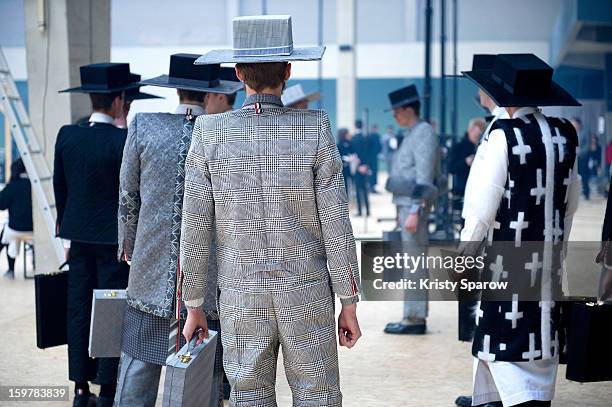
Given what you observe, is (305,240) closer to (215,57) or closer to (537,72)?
(215,57)

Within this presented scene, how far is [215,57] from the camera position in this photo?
364 cm

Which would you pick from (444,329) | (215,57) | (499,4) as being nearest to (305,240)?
(215,57)

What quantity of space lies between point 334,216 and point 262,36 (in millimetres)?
695

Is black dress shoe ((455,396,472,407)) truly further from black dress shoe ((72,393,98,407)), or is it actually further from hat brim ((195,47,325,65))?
hat brim ((195,47,325,65))

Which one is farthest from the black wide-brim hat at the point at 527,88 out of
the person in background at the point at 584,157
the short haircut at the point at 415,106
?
the person in background at the point at 584,157

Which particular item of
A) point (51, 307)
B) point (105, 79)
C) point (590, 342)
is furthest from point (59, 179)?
point (590, 342)

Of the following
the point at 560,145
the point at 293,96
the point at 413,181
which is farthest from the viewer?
the point at 293,96

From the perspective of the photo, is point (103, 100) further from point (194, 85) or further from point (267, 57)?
point (267, 57)

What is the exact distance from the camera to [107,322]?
15.6 feet

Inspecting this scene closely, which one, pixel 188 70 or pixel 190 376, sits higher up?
pixel 188 70

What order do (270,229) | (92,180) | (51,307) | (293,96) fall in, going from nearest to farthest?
(270,229) < (92,180) < (51,307) < (293,96)

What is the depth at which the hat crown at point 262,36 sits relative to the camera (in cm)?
350

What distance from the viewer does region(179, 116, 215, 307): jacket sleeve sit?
3.50m

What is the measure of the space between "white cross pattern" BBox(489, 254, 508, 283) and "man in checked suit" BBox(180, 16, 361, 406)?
1155mm
